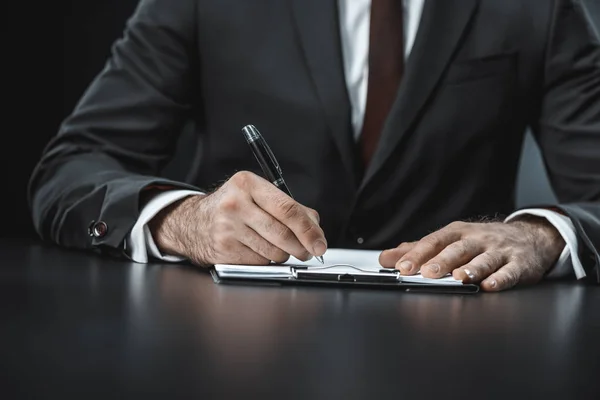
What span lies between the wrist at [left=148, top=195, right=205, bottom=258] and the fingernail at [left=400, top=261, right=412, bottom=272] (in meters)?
0.35

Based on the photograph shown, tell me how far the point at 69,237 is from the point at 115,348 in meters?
0.78

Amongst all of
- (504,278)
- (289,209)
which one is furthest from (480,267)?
(289,209)

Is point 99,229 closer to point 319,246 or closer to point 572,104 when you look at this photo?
point 319,246

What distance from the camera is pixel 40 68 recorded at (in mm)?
2170

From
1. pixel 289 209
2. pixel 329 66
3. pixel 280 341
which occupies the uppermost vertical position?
pixel 329 66

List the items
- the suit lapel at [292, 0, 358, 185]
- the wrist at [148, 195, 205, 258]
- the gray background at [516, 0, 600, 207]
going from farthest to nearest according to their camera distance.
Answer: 1. the gray background at [516, 0, 600, 207]
2. the suit lapel at [292, 0, 358, 185]
3. the wrist at [148, 195, 205, 258]

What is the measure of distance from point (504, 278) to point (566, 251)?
0.25 metres

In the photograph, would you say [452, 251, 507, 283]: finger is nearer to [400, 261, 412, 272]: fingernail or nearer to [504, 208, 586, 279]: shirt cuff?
[400, 261, 412, 272]: fingernail

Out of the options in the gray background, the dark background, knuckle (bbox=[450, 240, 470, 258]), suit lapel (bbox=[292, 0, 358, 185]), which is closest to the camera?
knuckle (bbox=[450, 240, 470, 258])

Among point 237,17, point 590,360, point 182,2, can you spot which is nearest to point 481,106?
point 237,17

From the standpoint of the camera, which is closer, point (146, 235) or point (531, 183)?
point (146, 235)

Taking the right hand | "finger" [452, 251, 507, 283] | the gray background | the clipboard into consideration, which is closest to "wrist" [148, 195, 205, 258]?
the right hand

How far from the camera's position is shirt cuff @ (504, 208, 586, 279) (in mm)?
1346

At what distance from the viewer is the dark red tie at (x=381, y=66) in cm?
181
